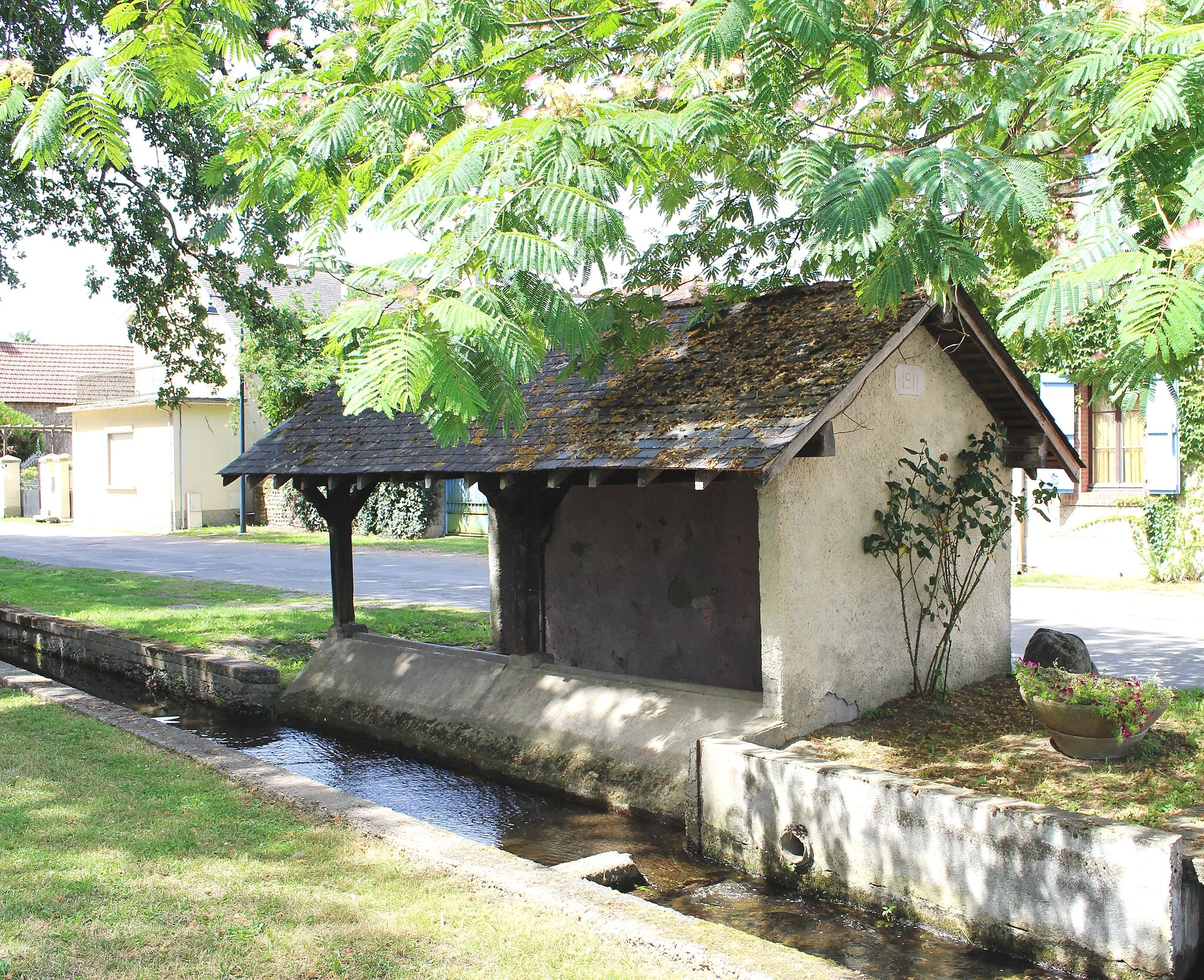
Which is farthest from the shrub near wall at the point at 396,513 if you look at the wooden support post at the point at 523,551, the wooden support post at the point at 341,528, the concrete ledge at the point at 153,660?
the wooden support post at the point at 523,551

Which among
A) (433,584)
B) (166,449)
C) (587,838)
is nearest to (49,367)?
(166,449)

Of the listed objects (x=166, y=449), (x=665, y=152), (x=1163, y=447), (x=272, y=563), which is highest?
(x=665, y=152)

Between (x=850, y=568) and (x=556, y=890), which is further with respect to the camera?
(x=850, y=568)

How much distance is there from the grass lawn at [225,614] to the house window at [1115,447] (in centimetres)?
1016

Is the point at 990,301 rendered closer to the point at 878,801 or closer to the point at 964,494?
the point at 964,494

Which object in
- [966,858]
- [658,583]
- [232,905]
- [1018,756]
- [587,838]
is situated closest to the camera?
[232,905]

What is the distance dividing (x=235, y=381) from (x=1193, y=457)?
23.7m

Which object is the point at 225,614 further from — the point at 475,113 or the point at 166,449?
the point at 166,449

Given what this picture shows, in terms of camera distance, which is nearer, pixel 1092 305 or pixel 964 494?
pixel 1092 305

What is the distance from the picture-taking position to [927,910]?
534 centimetres

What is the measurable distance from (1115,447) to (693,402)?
11994 mm

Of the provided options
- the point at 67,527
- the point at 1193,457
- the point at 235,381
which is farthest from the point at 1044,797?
the point at 67,527

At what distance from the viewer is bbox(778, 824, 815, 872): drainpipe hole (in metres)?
5.86

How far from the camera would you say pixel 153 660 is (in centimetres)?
1130
